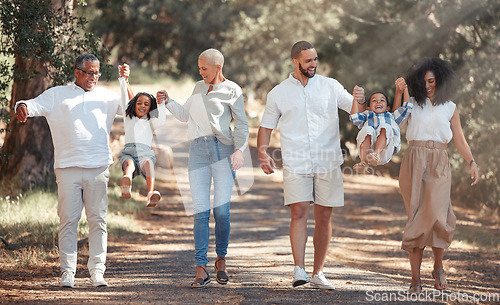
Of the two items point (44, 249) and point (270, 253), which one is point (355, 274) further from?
point (44, 249)

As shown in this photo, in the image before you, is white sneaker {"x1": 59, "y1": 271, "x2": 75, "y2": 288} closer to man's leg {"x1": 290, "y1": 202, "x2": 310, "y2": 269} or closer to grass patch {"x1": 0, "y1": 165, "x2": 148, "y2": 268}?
grass patch {"x1": 0, "y1": 165, "x2": 148, "y2": 268}

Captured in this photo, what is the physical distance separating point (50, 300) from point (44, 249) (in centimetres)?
326

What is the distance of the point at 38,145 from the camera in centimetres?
1284

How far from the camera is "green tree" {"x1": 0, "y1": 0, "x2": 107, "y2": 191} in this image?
9352 millimetres

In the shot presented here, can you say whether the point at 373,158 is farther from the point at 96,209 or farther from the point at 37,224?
the point at 37,224

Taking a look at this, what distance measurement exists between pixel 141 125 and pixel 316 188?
6.13 feet

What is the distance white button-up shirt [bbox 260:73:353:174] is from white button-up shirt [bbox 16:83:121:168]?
166cm

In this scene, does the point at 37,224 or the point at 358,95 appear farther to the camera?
the point at 37,224

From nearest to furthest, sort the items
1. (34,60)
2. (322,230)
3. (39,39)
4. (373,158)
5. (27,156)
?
(373,158) → (322,230) → (39,39) → (34,60) → (27,156)

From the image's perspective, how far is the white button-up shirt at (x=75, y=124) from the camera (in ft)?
22.6

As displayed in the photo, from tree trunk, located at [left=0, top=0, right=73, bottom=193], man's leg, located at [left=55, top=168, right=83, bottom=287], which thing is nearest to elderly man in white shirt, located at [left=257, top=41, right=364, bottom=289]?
man's leg, located at [left=55, top=168, right=83, bottom=287]

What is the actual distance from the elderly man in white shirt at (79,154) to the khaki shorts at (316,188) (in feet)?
6.05

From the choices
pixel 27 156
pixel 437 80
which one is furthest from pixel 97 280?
pixel 27 156

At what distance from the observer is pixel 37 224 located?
Result: 10.3 m
